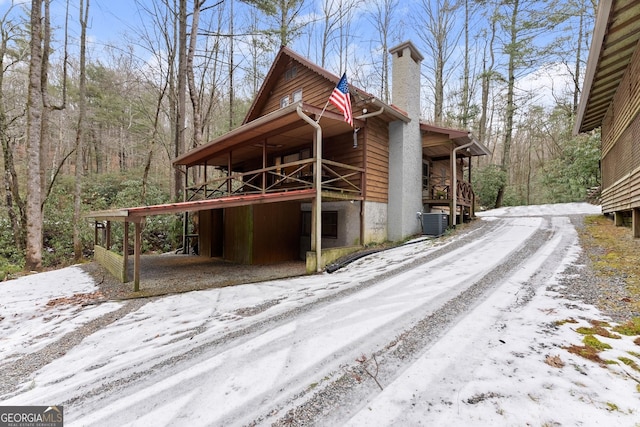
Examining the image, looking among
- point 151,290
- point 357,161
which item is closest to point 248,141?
point 357,161

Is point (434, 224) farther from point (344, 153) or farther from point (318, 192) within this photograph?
point (318, 192)

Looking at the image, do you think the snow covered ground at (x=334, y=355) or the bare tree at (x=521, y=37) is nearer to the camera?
the snow covered ground at (x=334, y=355)

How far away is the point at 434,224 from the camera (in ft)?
32.6

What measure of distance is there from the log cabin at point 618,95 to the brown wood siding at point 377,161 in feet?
17.2

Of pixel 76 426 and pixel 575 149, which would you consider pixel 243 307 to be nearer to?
pixel 76 426

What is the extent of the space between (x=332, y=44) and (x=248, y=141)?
1465 cm

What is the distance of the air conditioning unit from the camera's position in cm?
983

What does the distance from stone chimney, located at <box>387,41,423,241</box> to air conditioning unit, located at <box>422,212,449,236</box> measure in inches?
14.9

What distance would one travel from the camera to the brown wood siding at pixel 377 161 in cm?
929

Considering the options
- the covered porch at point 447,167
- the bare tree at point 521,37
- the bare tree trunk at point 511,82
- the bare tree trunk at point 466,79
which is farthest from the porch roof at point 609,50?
the bare tree trunk at point 466,79
